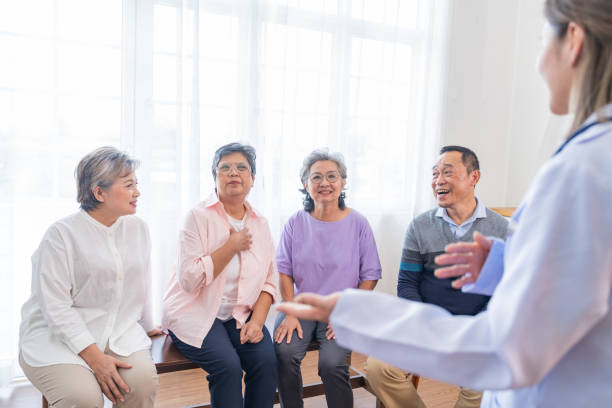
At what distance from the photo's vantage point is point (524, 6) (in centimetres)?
358

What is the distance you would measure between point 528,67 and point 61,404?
3.73 meters

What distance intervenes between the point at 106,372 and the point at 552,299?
1.58 metres

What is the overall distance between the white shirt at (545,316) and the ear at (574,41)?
0.09 metres

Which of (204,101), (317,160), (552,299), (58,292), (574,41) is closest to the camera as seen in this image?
(552,299)

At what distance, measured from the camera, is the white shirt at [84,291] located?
1688 millimetres

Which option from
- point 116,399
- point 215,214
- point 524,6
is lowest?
point 116,399

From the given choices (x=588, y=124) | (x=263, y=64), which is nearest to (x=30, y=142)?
(x=263, y=64)

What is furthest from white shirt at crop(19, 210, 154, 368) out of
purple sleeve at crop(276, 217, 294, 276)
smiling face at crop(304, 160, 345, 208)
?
smiling face at crop(304, 160, 345, 208)

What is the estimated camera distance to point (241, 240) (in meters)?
2.04

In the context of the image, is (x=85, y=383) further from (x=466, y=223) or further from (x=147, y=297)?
(x=466, y=223)

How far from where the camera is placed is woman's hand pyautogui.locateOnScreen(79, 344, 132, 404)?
1649 millimetres

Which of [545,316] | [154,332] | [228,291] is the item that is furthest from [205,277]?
[545,316]

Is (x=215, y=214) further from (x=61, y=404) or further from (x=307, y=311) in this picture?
(x=307, y=311)

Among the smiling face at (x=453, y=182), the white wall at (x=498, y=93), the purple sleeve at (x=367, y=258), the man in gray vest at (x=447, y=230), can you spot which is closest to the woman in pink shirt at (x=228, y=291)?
the purple sleeve at (x=367, y=258)
